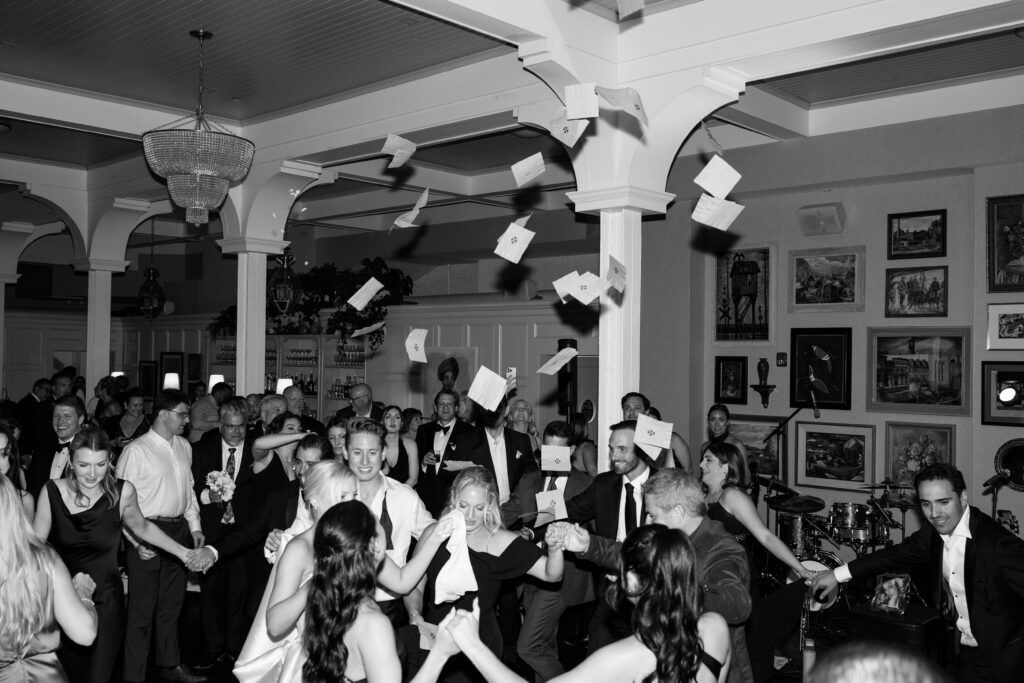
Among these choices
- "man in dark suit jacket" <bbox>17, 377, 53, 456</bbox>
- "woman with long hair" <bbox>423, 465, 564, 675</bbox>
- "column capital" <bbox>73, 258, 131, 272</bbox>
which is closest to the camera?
"woman with long hair" <bbox>423, 465, 564, 675</bbox>

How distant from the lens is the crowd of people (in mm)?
2682

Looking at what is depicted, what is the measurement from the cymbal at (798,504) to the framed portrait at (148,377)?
13736 millimetres

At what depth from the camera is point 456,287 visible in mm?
14688

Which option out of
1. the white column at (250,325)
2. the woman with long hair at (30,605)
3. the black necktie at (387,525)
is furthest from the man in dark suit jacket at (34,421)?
the woman with long hair at (30,605)

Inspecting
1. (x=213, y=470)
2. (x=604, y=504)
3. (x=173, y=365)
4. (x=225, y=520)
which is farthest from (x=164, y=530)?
(x=173, y=365)

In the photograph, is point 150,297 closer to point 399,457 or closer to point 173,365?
point 173,365

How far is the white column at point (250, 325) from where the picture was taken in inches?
352

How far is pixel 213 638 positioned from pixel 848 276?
619 centimetres

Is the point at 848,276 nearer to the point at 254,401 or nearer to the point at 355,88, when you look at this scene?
the point at 355,88

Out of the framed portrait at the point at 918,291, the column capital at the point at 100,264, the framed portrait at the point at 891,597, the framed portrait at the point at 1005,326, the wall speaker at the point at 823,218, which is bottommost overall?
the framed portrait at the point at 891,597

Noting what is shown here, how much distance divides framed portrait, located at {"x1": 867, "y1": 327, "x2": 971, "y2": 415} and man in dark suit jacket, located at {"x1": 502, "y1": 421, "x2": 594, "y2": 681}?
3.89 m

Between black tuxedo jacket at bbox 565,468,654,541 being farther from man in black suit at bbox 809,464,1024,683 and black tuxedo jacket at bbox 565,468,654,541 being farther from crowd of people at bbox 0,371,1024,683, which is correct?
man in black suit at bbox 809,464,1024,683

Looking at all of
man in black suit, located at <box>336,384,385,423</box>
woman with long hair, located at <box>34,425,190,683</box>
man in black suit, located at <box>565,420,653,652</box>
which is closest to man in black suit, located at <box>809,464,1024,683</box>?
man in black suit, located at <box>565,420,653,652</box>

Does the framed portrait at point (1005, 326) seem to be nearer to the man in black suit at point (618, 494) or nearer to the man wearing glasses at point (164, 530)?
the man in black suit at point (618, 494)
